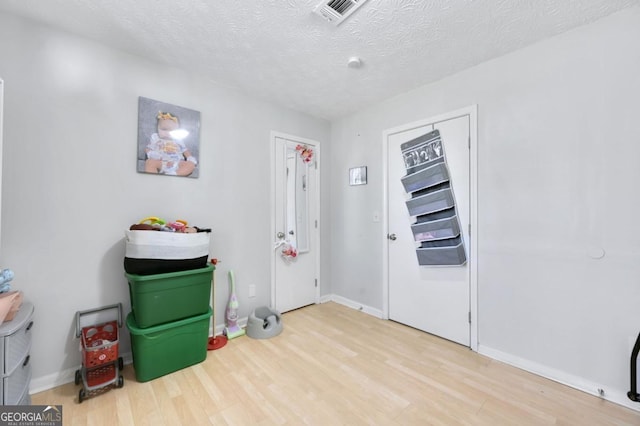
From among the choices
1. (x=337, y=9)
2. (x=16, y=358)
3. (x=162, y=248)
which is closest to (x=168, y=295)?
(x=162, y=248)

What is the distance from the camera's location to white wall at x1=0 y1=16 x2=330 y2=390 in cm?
177

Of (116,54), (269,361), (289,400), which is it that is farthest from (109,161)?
(289,400)

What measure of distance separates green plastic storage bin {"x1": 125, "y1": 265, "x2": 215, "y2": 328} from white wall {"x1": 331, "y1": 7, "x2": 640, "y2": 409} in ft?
7.77

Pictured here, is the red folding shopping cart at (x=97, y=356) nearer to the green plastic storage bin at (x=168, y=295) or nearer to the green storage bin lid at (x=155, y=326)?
the green storage bin lid at (x=155, y=326)

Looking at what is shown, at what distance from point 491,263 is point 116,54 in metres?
3.52

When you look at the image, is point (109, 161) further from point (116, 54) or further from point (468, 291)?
point (468, 291)

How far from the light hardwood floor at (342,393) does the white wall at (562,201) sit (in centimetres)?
31

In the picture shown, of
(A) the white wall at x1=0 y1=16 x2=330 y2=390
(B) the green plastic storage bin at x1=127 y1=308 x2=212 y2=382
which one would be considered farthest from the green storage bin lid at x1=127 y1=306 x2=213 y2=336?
(A) the white wall at x1=0 y1=16 x2=330 y2=390

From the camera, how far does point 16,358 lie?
1433 millimetres

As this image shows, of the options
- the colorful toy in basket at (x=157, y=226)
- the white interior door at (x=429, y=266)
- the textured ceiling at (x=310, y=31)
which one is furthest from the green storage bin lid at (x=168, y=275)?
the white interior door at (x=429, y=266)

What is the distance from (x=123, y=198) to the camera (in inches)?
84.1

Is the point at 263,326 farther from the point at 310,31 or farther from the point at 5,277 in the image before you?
the point at 310,31

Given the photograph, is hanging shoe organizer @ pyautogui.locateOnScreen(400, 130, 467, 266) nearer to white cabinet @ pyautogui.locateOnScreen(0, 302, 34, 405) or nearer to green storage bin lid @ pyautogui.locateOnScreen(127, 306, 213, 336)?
green storage bin lid @ pyautogui.locateOnScreen(127, 306, 213, 336)

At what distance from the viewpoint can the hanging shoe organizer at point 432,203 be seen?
8.11ft
